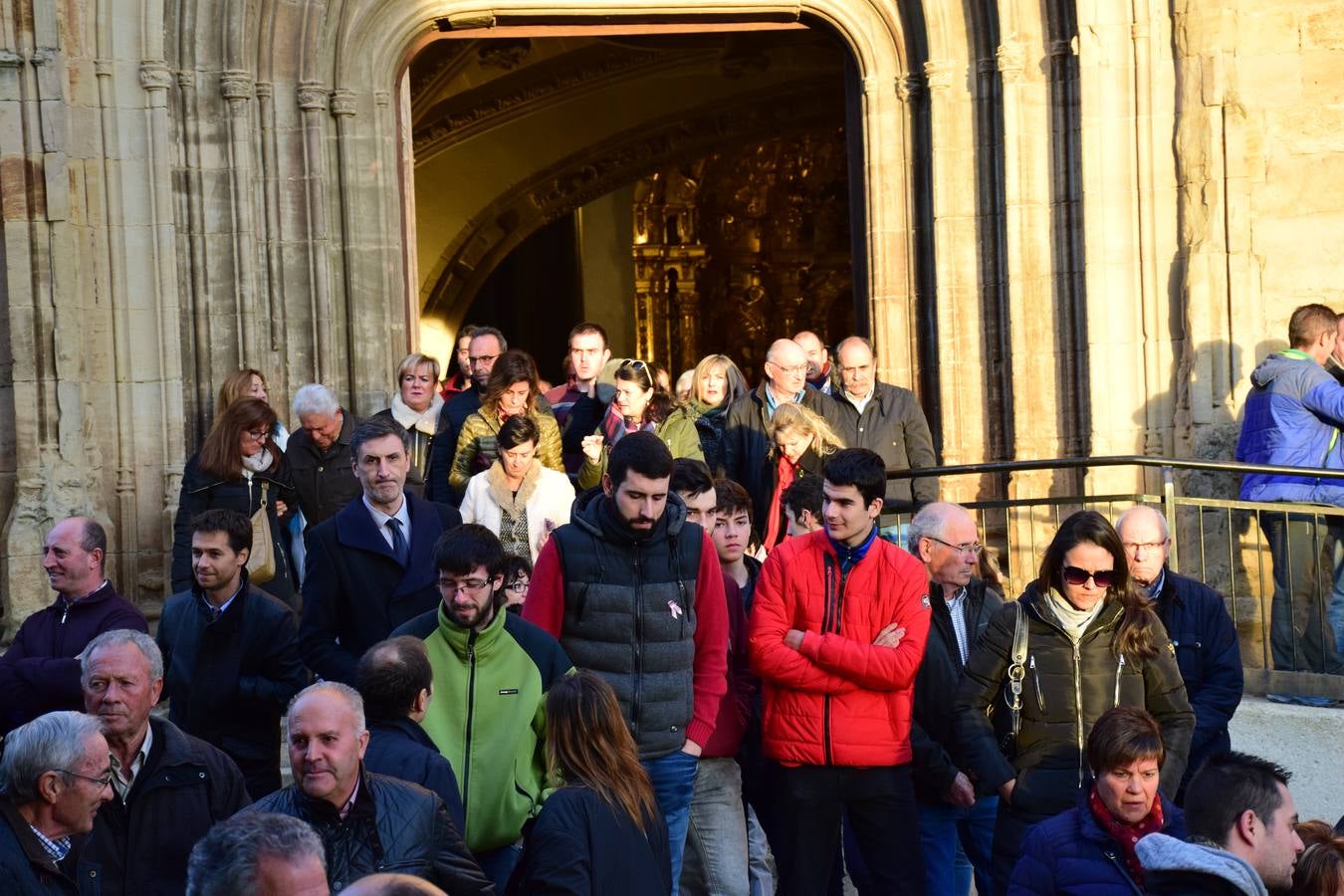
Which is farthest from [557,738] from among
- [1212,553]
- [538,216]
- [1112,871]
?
[538,216]

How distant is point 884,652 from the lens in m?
6.38

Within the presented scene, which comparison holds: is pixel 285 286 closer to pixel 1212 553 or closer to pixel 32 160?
pixel 32 160

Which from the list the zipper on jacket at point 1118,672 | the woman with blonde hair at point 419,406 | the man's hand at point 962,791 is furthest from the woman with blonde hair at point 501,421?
the zipper on jacket at point 1118,672

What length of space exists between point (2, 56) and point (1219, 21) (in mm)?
6257

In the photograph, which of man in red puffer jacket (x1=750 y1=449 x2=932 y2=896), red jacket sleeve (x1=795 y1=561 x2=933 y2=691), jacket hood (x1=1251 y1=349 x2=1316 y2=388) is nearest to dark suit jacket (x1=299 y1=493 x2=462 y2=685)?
man in red puffer jacket (x1=750 y1=449 x2=932 y2=896)

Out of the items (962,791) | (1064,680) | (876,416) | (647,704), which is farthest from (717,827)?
(876,416)

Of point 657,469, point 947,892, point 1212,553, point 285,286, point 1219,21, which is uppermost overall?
point 1219,21

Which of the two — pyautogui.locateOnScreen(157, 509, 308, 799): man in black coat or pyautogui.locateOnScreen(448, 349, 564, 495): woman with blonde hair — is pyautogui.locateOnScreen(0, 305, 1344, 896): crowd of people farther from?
pyautogui.locateOnScreen(448, 349, 564, 495): woman with blonde hair

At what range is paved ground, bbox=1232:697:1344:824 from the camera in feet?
28.2

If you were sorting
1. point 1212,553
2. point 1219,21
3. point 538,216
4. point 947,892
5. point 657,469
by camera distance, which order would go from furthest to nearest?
point 538,216, point 1219,21, point 1212,553, point 947,892, point 657,469

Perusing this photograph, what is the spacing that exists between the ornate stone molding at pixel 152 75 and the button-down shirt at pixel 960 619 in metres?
6.20

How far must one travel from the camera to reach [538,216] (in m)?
20.2

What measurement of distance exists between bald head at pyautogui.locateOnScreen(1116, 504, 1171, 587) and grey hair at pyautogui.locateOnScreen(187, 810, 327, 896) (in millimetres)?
3725

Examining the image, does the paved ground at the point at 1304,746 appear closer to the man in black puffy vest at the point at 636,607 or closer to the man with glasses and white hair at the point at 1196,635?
the man with glasses and white hair at the point at 1196,635
